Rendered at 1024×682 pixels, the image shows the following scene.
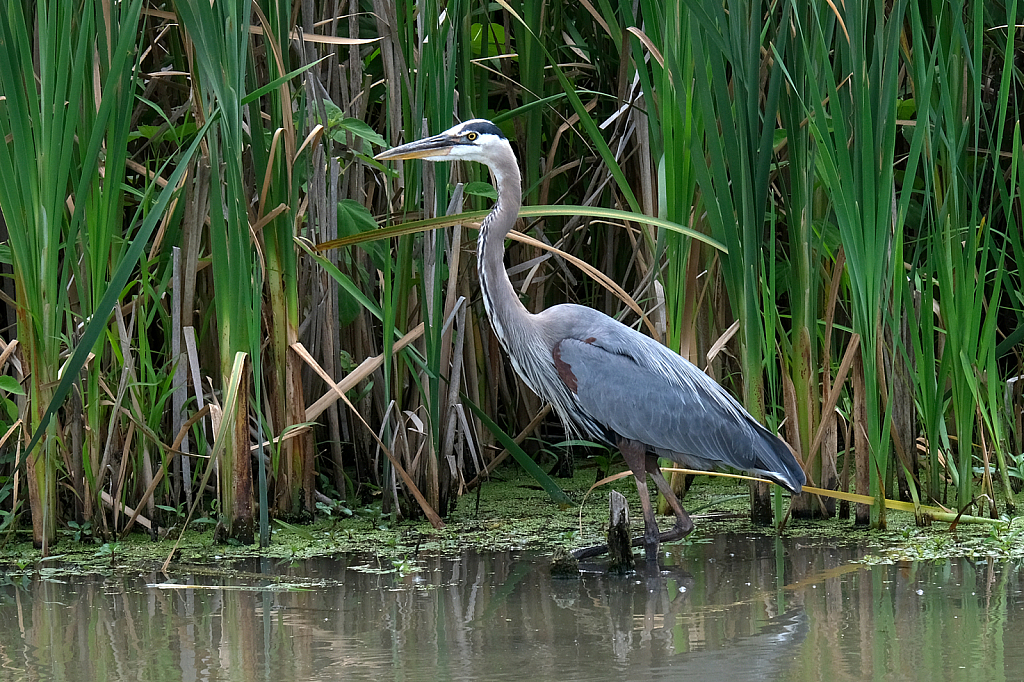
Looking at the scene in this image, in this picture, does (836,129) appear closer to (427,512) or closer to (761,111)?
(761,111)

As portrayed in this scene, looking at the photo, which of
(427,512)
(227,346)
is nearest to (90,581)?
(227,346)

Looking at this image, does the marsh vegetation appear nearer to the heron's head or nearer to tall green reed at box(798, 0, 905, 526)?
tall green reed at box(798, 0, 905, 526)

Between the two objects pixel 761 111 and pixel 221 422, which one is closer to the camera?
pixel 221 422

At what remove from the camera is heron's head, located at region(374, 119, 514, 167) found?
13.0 ft

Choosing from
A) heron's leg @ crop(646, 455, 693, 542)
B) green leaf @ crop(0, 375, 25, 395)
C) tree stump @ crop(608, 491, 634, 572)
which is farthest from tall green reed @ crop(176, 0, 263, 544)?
heron's leg @ crop(646, 455, 693, 542)

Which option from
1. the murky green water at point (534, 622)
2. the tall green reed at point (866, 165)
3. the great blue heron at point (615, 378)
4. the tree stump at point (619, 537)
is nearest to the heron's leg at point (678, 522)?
the great blue heron at point (615, 378)

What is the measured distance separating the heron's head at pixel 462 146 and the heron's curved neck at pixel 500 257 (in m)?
0.09

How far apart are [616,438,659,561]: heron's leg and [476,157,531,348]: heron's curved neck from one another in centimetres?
56

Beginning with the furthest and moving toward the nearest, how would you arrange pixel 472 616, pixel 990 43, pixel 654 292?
pixel 990 43 < pixel 654 292 < pixel 472 616

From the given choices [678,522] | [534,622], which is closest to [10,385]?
[534,622]

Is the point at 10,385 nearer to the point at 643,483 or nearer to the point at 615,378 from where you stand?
the point at 615,378

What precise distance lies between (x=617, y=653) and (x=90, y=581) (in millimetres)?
1662

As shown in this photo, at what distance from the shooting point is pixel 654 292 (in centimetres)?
457

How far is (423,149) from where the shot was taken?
3.96 m
